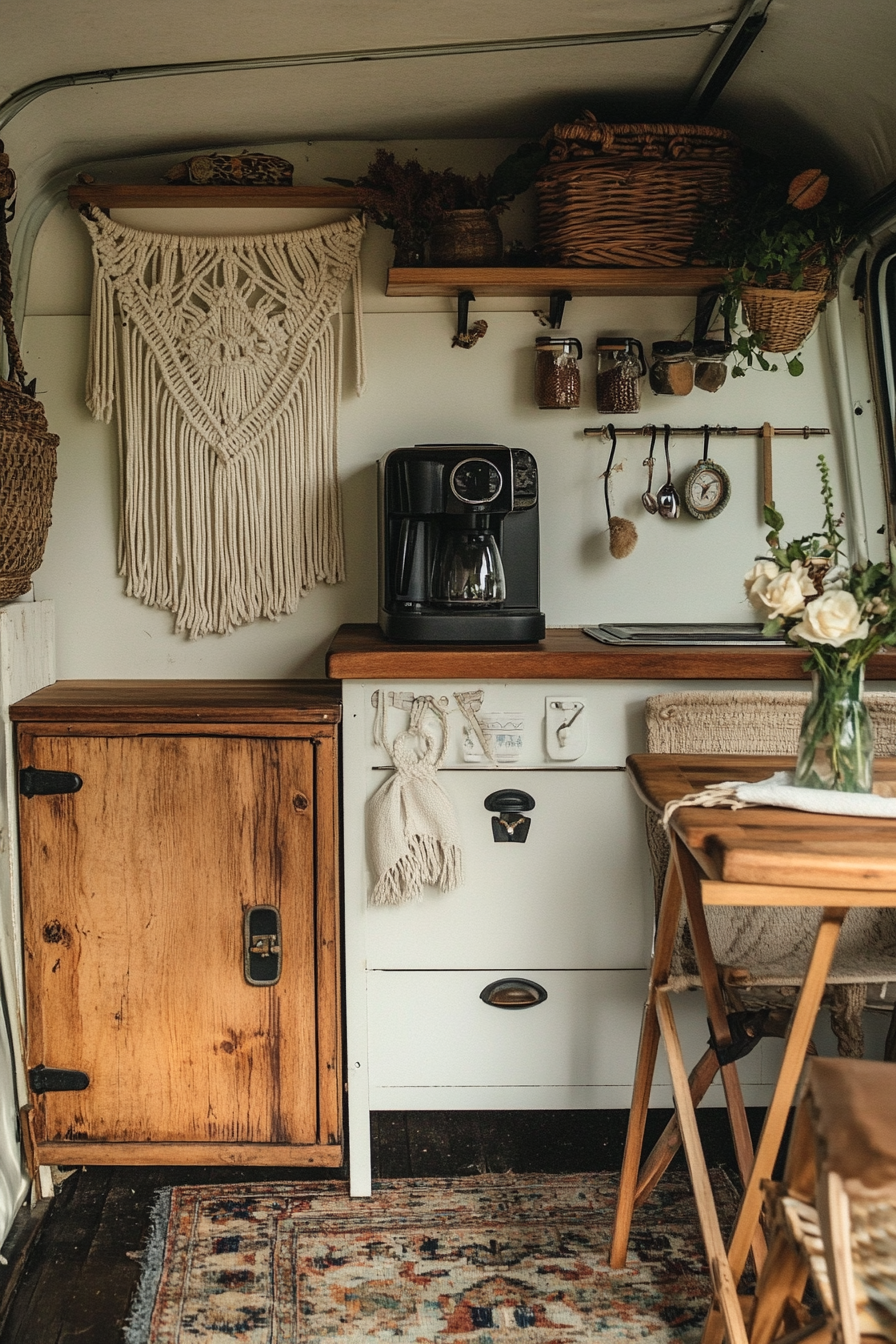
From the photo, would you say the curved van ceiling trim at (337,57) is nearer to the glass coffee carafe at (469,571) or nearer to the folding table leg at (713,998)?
the glass coffee carafe at (469,571)

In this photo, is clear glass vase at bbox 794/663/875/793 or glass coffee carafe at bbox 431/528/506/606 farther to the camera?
glass coffee carafe at bbox 431/528/506/606

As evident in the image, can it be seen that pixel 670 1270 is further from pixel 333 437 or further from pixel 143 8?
pixel 143 8

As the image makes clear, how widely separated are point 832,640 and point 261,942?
123 centimetres

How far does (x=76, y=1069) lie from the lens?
209 cm

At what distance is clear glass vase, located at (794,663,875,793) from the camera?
1438 mm

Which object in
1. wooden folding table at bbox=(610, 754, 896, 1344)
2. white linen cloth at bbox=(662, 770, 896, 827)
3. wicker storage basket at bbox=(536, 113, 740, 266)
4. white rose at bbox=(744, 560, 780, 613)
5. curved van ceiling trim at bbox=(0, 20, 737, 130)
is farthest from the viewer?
wicker storage basket at bbox=(536, 113, 740, 266)

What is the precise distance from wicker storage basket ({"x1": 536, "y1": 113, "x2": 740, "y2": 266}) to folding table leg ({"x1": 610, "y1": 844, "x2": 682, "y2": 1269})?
1.32 meters

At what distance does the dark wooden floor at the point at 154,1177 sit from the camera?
1738 millimetres

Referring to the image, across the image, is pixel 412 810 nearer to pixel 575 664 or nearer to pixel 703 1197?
pixel 575 664

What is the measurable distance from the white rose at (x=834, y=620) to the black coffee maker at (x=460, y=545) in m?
0.78

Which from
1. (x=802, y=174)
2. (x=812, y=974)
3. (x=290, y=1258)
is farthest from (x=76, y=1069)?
(x=802, y=174)

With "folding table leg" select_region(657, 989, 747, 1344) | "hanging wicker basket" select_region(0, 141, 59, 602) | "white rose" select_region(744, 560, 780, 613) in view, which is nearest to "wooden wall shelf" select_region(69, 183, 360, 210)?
"hanging wicker basket" select_region(0, 141, 59, 602)

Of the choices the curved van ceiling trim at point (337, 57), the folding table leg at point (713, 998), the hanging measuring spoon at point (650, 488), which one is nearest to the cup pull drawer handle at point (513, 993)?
the folding table leg at point (713, 998)

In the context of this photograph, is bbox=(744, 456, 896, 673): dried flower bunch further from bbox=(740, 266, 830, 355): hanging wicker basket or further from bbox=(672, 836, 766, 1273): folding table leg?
bbox=(740, 266, 830, 355): hanging wicker basket
